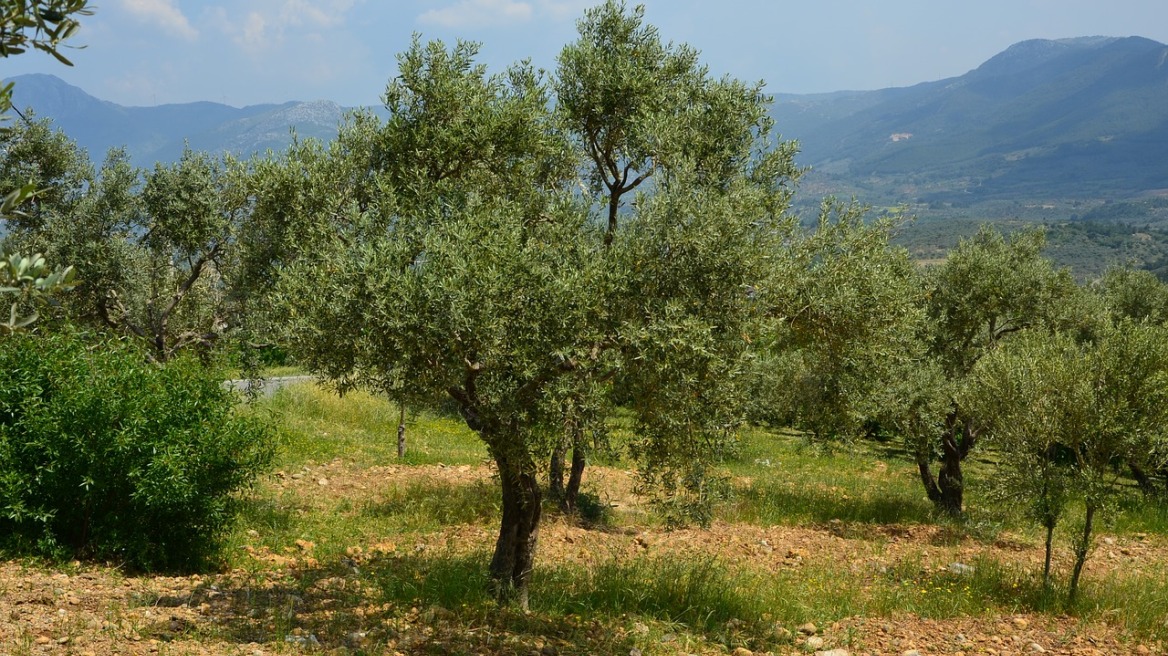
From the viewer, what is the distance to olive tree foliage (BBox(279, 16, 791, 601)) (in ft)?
28.7

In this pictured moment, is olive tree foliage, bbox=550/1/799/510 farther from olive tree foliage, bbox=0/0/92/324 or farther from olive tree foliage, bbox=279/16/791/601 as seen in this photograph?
olive tree foliage, bbox=0/0/92/324

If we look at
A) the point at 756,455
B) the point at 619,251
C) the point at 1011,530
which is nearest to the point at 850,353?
the point at 619,251

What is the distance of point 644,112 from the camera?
504 inches

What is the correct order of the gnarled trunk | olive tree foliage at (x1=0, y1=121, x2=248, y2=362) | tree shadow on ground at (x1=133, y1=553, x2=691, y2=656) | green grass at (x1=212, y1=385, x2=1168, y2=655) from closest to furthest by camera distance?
tree shadow on ground at (x1=133, y1=553, x2=691, y2=656) → green grass at (x1=212, y1=385, x2=1168, y2=655) → olive tree foliage at (x1=0, y1=121, x2=248, y2=362) → the gnarled trunk

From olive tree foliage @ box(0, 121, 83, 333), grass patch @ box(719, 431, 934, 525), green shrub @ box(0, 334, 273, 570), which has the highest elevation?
olive tree foliage @ box(0, 121, 83, 333)

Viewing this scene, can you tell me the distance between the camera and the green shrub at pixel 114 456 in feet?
34.1

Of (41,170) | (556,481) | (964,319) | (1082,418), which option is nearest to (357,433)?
(556,481)

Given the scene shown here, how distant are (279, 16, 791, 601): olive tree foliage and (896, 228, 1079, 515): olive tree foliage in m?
13.1

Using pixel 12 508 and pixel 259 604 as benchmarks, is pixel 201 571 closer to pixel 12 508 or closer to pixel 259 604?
pixel 259 604

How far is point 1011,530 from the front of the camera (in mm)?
21500

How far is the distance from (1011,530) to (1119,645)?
949 cm

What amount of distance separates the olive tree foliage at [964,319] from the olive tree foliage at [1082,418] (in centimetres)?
592

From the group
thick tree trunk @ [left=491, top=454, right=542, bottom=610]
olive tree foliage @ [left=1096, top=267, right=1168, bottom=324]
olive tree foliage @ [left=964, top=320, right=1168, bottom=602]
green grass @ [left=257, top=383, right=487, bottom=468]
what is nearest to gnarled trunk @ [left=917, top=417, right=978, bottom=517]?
olive tree foliage @ [left=964, top=320, right=1168, bottom=602]

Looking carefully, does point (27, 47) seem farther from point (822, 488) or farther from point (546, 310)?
point (822, 488)
